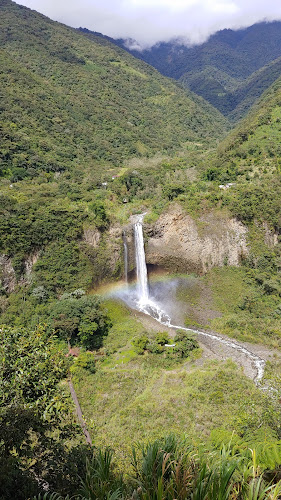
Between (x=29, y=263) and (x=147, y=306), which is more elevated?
(x=29, y=263)

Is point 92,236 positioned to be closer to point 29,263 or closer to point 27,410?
point 29,263

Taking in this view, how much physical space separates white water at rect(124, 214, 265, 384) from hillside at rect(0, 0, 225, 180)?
18.0 metres

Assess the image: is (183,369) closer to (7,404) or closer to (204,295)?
(204,295)

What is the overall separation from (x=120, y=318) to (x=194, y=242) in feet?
36.1

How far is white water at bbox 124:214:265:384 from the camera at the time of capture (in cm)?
1978

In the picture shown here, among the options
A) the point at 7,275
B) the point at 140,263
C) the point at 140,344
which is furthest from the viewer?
the point at 140,263

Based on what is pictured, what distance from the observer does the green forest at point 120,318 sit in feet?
20.8

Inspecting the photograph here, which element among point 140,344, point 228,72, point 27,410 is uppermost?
point 228,72

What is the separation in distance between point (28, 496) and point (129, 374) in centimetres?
1302

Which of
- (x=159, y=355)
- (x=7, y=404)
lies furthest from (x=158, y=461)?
(x=159, y=355)

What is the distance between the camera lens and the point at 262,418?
425 inches

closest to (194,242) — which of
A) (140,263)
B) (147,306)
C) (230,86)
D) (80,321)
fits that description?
(140,263)

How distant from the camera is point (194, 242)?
98.6 ft

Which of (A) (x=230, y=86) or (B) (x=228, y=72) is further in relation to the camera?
(B) (x=228, y=72)
